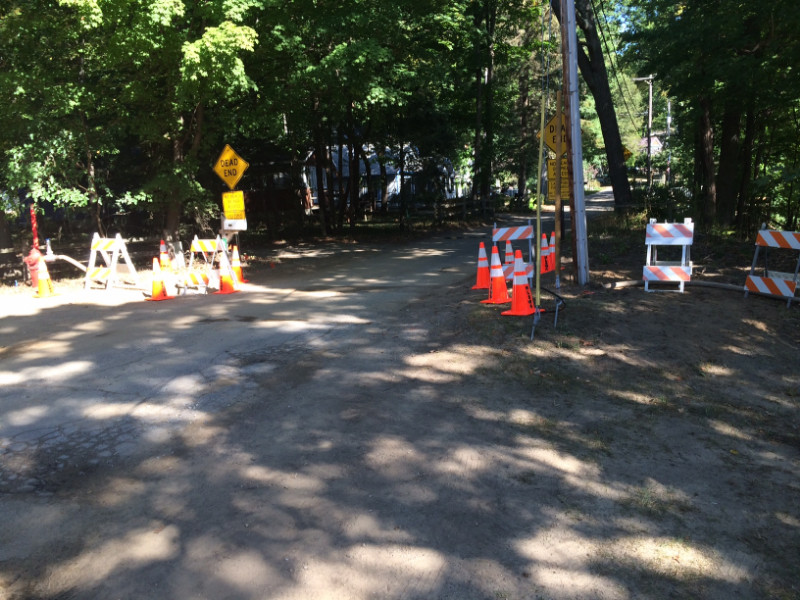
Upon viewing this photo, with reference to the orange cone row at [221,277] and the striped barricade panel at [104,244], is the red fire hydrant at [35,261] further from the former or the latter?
the striped barricade panel at [104,244]

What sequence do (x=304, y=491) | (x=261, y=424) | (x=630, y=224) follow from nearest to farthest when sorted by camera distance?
(x=304, y=491) < (x=261, y=424) < (x=630, y=224)

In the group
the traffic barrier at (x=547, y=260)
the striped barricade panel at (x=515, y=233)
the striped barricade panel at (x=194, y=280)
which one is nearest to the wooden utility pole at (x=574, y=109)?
the striped barricade panel at (x=515, y=233)

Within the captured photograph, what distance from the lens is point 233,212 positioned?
1418 cm

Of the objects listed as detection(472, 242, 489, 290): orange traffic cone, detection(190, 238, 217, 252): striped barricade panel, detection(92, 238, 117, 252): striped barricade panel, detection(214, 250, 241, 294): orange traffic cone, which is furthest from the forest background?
detection(472, 242, 489, 290): orange traffic cone

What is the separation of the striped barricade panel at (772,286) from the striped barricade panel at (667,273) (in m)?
0.92

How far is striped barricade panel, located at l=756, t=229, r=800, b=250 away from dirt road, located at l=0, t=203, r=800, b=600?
3.01 feet

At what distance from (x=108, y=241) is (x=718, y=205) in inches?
710

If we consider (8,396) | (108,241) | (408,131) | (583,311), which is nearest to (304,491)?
(8,396)

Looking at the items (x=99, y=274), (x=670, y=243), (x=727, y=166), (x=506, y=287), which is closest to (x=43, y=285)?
(x=99, y=274)

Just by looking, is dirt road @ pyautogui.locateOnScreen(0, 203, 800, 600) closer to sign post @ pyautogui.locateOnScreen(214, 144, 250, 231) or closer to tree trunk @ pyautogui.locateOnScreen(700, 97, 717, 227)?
sign post @ pyautogui.locateOnScreen(214, 144, 250, 231)

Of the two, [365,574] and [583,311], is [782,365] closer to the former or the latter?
[583,311]

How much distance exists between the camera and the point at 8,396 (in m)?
6.29

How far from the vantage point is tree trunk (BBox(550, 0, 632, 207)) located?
54.9 feet

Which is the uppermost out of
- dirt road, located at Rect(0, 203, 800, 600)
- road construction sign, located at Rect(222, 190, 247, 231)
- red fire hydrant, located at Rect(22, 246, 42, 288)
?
road construction sign, located at Rect(222, 190, 247, 231)
